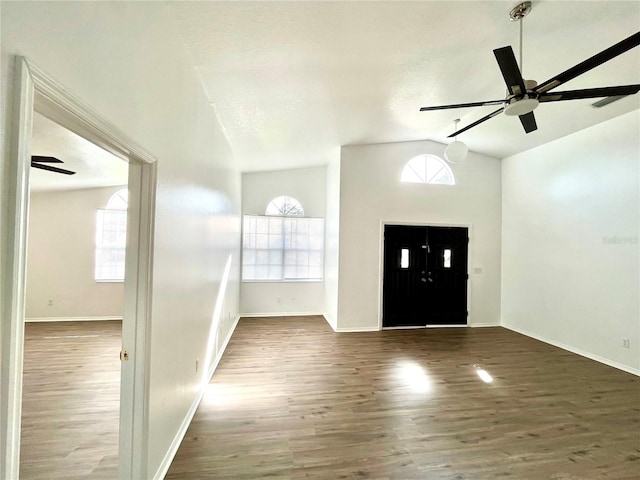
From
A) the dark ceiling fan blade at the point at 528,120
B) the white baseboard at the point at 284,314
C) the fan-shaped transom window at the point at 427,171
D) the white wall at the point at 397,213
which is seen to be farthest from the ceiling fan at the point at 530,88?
the white baseboard at the point at 284,314

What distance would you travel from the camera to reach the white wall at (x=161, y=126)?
894 millimetres

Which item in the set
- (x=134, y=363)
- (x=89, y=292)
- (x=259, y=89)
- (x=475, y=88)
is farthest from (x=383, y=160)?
(x=89, y=292)

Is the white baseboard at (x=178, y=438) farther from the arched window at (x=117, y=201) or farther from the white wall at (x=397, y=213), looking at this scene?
the arched window at (x=117, y=201)

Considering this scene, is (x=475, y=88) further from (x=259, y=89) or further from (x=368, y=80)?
(x=259, y=89)

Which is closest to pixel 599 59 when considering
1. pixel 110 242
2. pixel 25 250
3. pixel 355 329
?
pixel 25 250

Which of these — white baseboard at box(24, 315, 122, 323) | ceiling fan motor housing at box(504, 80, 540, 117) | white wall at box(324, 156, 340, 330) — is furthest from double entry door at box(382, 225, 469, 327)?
white baseboard at box(24, 315, 122, 323)

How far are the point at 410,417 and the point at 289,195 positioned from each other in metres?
4.77

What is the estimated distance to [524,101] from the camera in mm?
2150

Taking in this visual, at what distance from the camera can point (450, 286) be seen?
551cm

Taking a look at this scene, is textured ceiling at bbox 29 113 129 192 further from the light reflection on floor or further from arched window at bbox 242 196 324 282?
the light reflection on floor

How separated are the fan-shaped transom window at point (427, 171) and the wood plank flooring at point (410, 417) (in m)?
3.11

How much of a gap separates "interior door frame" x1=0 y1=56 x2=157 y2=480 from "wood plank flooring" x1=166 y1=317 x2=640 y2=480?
69cm

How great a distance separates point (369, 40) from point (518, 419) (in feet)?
11.4

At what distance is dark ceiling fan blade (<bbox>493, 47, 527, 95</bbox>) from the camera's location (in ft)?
6.00
